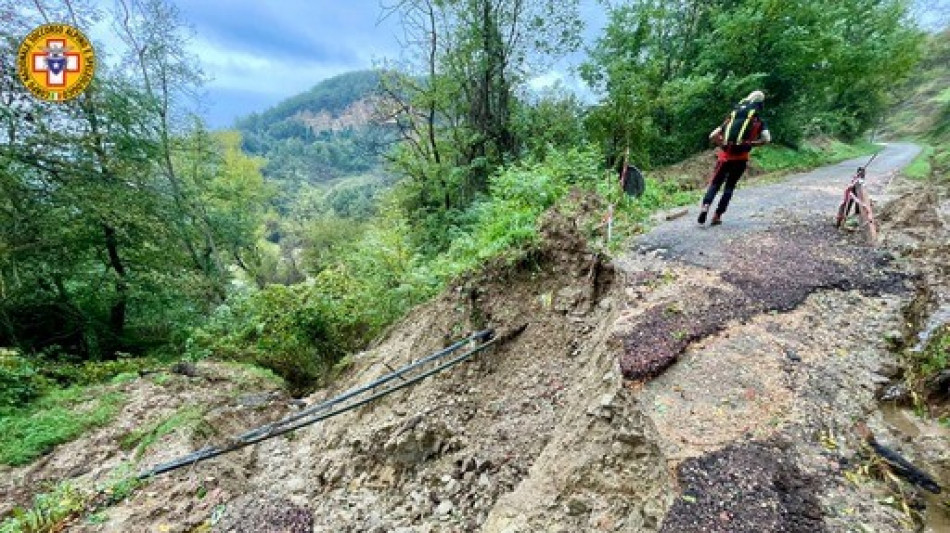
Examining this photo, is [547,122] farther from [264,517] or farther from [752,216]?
[264,517]

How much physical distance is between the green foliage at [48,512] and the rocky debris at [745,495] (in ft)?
16.7

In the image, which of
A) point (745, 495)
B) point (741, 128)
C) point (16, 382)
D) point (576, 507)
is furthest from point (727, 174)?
point (16, 382)

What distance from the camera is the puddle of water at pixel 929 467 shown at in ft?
6.51

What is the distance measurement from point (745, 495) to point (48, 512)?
5.64 meters

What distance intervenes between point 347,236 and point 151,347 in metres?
21.1

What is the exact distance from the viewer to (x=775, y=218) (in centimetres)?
662

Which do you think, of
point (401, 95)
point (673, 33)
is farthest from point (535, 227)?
point (673, 33)

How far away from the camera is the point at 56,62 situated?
7.82m

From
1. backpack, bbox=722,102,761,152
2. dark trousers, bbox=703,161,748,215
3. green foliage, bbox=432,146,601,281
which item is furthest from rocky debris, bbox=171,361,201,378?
backpack, bbox=722,102,761,152

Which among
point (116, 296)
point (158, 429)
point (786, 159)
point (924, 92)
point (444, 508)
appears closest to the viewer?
point (444, 508)

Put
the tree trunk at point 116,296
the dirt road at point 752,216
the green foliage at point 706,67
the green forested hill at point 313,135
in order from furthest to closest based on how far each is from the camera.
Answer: the green forested hill at point 313,135
the green foliage at point 706,67
the tree trunk at point 116,296
the dirt road at point 752,216

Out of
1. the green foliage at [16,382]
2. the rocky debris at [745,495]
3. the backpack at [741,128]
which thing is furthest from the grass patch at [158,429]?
the backpack at [741,128]

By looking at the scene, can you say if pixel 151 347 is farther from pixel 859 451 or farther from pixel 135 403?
pixel 859 451

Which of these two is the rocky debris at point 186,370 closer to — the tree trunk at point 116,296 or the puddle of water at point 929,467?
the tree trunk at point 116,296
